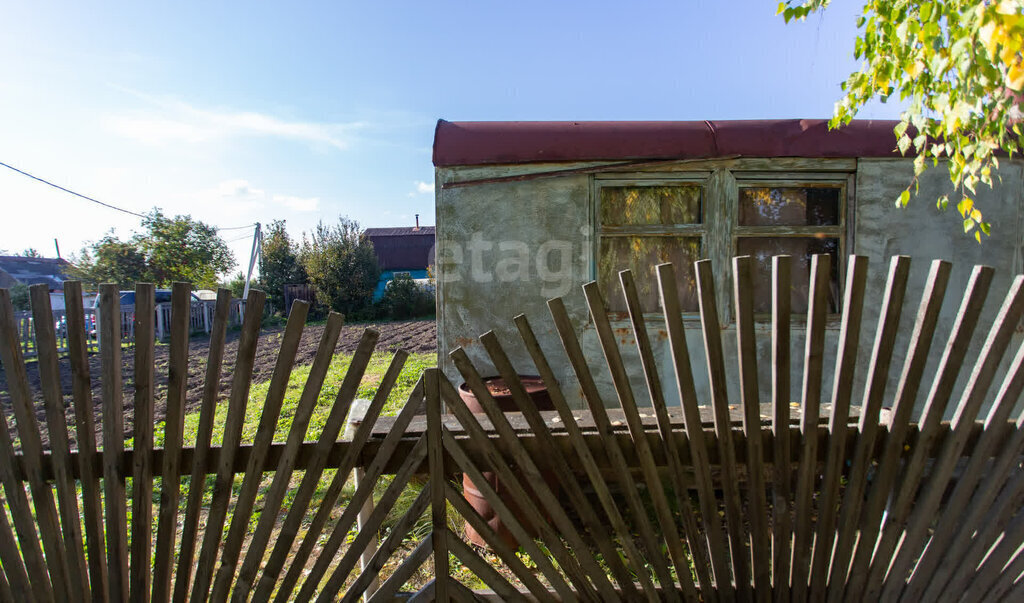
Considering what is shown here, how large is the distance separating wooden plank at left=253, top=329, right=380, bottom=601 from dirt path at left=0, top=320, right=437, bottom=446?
4.82 meters

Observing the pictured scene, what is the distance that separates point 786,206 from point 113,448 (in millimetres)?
4922

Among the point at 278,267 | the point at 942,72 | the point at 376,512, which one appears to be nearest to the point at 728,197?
the point at 942,72

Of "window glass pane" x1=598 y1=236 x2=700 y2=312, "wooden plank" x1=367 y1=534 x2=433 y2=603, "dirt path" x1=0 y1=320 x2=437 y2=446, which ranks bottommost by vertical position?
"dirt path" x1=0 y1=320 x2=437 y2=446

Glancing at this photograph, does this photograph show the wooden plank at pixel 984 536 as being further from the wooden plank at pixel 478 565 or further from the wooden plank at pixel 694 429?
the wooden plank at pixel 478 565

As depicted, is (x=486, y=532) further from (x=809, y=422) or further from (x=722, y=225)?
(x=722, y=225)

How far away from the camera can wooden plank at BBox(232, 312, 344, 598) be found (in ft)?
5.22

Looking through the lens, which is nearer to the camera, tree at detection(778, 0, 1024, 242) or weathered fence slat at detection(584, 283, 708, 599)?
weathered fence slat at detection(584, 283, 708, 599)

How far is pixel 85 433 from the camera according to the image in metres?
1.65

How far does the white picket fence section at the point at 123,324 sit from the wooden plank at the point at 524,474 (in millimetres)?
7995

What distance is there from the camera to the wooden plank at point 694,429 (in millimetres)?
1613

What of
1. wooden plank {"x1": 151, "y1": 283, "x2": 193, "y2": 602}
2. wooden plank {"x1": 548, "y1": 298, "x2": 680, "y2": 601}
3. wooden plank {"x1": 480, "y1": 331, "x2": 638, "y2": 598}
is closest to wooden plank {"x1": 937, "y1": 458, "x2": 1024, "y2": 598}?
wooden plank {"x1": 548, "y1": 298, "x2": 680, "y2": 601}

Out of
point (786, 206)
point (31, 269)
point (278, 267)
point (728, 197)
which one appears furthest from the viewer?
point (31, 269)

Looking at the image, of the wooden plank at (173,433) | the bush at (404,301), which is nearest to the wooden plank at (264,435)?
the wooden plank at (173,433)

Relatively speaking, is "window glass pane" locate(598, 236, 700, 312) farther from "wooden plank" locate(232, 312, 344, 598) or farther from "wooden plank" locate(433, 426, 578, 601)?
"wooden plank" locate(232, 312, 344, 598)
